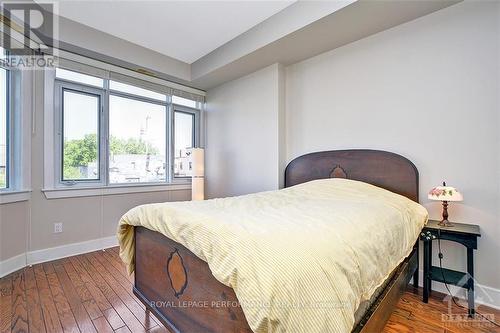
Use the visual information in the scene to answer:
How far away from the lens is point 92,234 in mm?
3037

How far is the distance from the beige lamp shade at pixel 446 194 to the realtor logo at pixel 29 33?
3.93 m

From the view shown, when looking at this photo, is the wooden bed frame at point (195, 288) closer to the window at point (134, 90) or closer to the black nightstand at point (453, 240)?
the black nightstand at point (453, 240)

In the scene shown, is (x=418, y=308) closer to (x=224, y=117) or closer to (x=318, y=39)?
(x=318, y=39)

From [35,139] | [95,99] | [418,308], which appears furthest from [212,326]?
[95,99]

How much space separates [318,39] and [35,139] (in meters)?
3.26

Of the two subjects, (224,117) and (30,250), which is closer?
(30,250)

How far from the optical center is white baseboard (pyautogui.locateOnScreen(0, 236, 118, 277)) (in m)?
2.35

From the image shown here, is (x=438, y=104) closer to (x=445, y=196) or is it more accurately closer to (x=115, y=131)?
(x=445, y=196)

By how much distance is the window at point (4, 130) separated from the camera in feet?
7.93

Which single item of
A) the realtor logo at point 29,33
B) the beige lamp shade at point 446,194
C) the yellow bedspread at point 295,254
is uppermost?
the realtor logo at point 29,33

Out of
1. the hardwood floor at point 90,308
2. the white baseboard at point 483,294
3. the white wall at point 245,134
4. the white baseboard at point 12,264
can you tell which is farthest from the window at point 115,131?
the white baseboard at point 483,294

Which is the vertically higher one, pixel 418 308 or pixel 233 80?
pixel 233 80

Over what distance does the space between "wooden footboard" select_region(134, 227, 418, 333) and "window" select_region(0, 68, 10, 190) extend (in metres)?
1.90

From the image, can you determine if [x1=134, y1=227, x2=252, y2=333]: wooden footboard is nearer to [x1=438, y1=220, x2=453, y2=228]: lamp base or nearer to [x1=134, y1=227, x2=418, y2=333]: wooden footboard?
[x1=134, y1=227, x2=418, y2=333]: wooden footboard
